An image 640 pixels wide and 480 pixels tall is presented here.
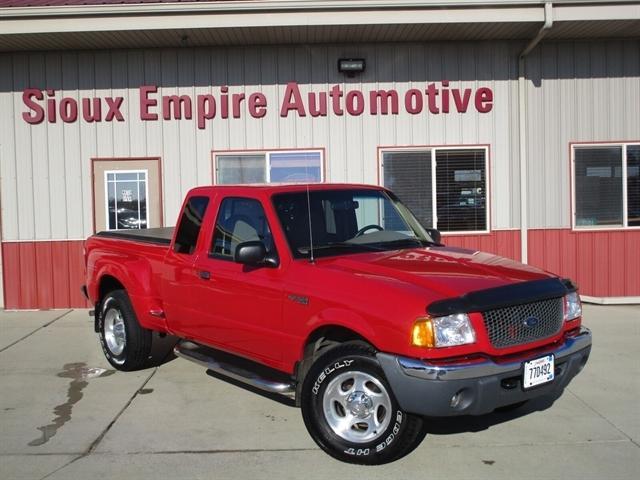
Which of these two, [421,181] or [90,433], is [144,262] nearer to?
[90,433]

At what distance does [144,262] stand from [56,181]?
188 inches

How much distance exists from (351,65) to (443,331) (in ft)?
22.8

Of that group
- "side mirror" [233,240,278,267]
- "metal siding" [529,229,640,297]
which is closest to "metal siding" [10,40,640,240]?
"metal siding" [529,229,640,297]

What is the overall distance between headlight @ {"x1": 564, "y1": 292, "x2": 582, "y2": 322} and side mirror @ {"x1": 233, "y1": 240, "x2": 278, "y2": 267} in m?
2.10

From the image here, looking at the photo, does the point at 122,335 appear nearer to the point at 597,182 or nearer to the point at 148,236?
the point at 148,236

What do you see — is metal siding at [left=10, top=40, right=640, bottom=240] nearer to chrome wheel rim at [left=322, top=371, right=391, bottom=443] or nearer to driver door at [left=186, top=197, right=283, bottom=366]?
driver door at [left=186, top=197, right=283, bottom=366]

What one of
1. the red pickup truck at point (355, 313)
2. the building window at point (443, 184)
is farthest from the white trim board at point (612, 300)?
the red pickup truck at point (355, 313)

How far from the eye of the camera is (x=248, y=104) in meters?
10.5

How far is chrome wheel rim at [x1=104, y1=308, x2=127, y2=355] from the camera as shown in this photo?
6961mm

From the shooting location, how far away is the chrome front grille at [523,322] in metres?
4.29

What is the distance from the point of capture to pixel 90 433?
5.17 metres

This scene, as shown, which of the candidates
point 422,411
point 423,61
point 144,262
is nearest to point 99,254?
point 144,262

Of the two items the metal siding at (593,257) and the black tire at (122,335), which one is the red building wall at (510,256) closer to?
the metal siding at (593,257)

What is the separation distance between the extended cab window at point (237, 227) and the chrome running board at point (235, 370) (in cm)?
88
